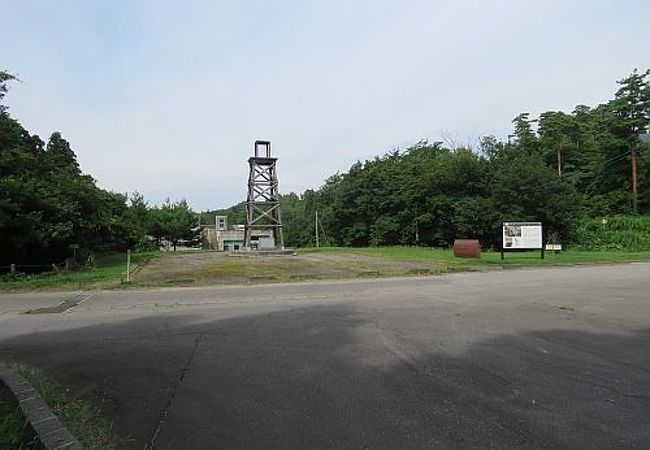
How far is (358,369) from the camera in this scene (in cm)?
584

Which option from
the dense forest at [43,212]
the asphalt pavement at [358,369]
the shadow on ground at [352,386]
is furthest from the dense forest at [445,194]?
the shadow on ground at [352,386]

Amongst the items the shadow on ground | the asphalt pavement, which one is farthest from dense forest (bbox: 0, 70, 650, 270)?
the shadow on ground

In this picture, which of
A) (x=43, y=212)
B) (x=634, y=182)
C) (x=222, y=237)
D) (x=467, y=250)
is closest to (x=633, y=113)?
(x=634, y=182)

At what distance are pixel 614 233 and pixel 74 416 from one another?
48538 mm

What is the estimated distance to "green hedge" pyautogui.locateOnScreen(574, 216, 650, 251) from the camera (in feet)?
138

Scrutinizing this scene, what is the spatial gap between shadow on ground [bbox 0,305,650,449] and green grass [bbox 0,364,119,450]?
0.48ft

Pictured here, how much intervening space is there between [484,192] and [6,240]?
39.5 m

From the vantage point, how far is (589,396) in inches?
187

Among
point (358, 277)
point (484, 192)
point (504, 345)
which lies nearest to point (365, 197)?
point (484, 192)

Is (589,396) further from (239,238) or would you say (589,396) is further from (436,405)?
(239,238)

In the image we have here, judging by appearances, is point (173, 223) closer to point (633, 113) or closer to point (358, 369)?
point (633, 113)

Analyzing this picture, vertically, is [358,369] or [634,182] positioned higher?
[634,182]

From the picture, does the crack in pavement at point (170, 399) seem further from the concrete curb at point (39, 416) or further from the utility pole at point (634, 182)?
the utility pole at point (634, 182)

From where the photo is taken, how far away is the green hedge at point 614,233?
4203 centimetres
